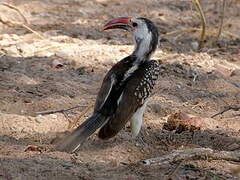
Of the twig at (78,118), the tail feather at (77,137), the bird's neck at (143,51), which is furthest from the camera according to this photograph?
the bird's neck at (143,51)

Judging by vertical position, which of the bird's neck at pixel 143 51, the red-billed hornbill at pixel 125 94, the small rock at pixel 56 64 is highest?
the bird's neck at pixel 143 51

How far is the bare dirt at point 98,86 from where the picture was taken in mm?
3957

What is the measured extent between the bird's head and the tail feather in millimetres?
798

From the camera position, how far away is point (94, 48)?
21.9 feet

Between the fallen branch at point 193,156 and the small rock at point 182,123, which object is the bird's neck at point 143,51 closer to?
the small rock at point 182,123

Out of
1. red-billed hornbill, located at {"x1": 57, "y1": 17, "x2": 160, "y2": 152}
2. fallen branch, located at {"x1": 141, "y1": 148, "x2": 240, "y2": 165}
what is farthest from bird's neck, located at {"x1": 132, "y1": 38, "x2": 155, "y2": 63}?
fallen branch, located at {"x1": 141, "y1": 148, "x2": 240, "y2": 165}

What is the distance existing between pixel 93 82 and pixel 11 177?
2.28m

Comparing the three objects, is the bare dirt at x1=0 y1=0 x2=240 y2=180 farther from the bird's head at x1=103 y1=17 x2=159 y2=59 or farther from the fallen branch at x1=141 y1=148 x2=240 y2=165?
the bird's head at x1=103 y1=17 x2=159 y2=59

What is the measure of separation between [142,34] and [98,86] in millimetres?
998

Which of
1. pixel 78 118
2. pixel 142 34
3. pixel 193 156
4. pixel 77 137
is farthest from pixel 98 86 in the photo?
pixel 193 156

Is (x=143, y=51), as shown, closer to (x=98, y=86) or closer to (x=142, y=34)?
(x=142, y=34)

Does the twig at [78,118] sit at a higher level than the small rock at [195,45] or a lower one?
higher

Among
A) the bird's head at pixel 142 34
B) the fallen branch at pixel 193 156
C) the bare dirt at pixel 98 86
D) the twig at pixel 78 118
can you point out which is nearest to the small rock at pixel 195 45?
the bare dirt at pixel 98 86

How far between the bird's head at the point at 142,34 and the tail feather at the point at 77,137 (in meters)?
0.80
